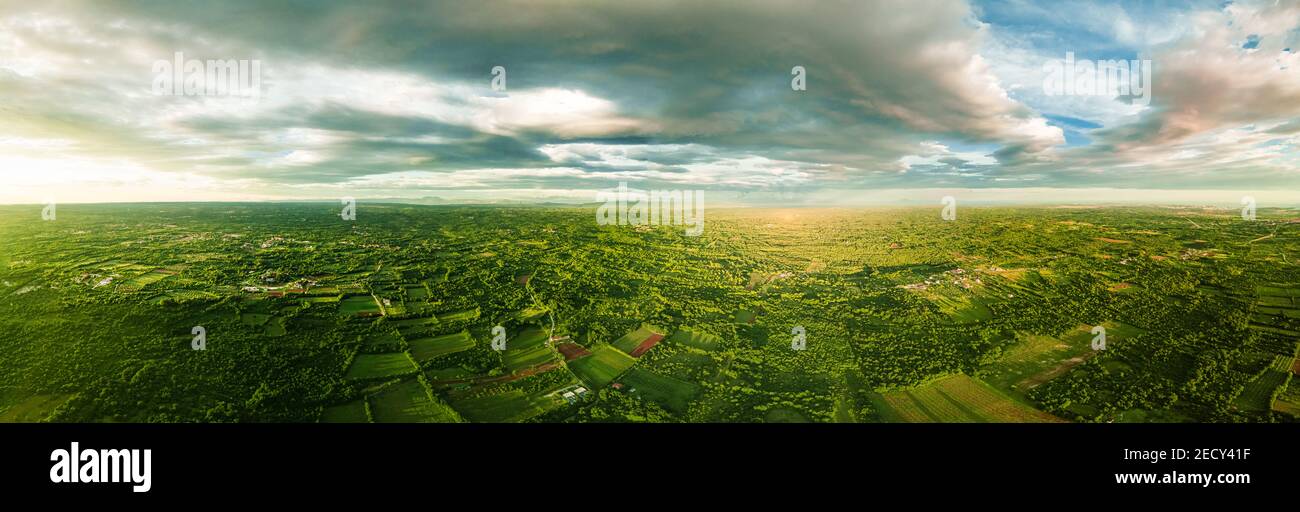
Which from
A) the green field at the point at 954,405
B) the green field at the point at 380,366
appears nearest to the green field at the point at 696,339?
the green field at the point at 954,405

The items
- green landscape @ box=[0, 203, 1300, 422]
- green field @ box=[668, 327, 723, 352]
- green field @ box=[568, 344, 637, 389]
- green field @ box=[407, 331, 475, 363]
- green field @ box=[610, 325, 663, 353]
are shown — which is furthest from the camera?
green field @ box=[610, 325, 663, 353]

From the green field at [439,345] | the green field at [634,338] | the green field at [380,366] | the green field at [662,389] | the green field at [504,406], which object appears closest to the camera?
the green field at [504,406]

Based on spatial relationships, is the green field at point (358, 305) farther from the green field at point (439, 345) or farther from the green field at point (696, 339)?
the green field at point (696, 339)

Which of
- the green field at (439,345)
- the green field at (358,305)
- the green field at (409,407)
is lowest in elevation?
the green field at (409,407)

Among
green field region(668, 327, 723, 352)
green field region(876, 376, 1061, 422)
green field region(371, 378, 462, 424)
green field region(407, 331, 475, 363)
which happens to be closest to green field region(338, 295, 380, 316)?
green field region(407, 331, 475, 363)

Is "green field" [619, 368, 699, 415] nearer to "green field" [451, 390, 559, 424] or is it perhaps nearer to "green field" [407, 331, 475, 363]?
"green field" [451, 390, 559, 424]

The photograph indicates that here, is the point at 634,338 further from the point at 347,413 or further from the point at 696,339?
the point at 347,413

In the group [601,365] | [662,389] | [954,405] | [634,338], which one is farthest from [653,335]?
[954,405]
